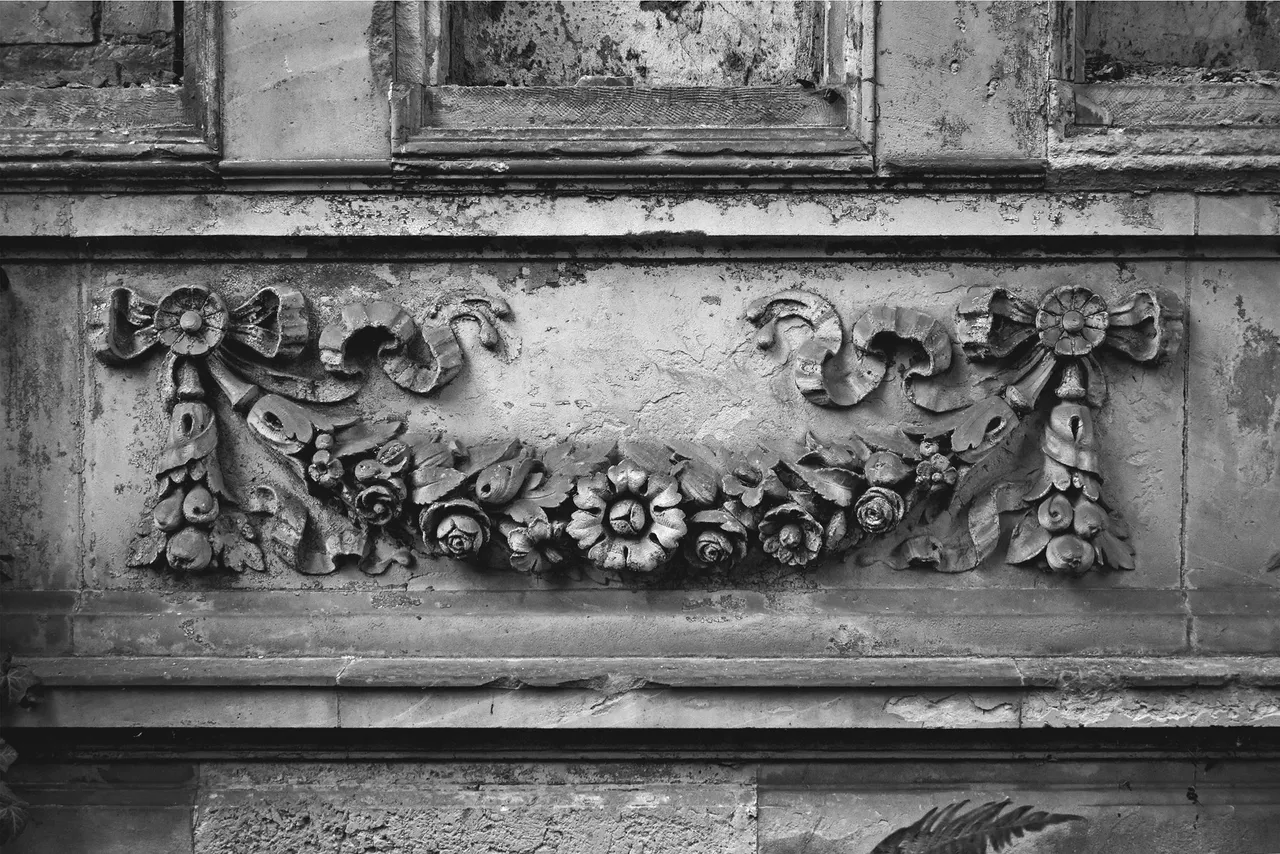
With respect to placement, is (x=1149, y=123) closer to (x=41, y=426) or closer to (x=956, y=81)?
(x=956, y=81)

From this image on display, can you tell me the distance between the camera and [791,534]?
2992 mm

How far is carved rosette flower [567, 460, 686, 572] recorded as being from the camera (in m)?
2.98

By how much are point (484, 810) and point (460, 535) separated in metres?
0.71

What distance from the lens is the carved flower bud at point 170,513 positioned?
3084 millimetres

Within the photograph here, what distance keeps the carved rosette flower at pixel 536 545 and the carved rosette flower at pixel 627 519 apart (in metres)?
0.05

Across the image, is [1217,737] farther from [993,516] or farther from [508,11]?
[508,11]

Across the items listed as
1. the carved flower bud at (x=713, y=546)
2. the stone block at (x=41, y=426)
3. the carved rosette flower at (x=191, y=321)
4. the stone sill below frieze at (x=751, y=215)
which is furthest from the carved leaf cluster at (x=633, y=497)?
the stone block at (x=41, y=426)

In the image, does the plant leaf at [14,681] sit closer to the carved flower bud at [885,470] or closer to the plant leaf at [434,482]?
the plant leaf at [434,482]

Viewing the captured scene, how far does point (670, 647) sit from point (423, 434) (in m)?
0.82

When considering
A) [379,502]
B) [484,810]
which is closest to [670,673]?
[484,810]

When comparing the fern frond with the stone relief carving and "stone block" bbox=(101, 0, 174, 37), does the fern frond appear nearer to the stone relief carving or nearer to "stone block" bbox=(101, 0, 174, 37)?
the stone relief carving

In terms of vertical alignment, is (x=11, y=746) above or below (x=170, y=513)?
below

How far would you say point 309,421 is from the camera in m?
3.07

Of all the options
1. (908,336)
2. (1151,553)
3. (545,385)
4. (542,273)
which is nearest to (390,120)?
(542,273)
